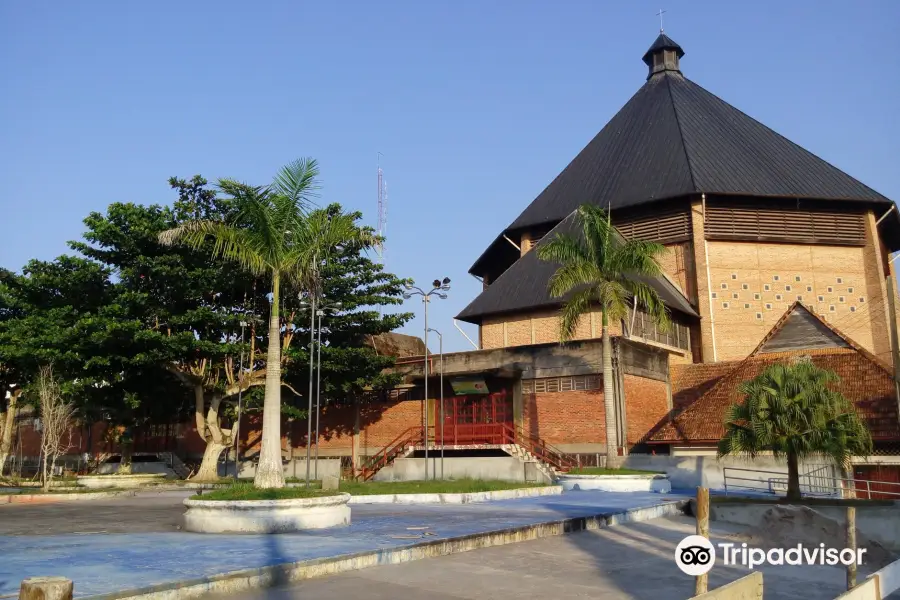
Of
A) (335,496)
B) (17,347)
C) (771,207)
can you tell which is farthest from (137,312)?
(771,207)

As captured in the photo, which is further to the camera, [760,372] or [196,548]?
[760,372]

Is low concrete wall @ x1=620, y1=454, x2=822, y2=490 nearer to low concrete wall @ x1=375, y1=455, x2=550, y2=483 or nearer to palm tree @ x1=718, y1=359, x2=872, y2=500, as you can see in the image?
low concrete wall @ x1=375, y1=455, x2=550, y2=483

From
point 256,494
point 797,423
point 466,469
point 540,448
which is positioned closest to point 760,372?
→ point 540,448

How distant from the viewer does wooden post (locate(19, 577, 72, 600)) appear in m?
3.88

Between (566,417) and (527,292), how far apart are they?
25.7 feet

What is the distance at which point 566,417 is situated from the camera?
29.8 m

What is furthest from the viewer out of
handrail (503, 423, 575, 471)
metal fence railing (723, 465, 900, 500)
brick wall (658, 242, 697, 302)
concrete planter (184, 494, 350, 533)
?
brick wall (658, 242, 697, 302)

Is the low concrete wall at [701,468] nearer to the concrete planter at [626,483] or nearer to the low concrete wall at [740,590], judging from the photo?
the concrete planter at [626,483]

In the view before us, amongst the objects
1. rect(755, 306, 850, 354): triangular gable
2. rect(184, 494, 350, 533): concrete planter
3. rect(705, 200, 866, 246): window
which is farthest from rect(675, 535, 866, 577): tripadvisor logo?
rect(705, 200, 866, 246): window

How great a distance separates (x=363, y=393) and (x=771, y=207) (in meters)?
23.3

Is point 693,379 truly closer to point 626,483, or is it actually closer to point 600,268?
point 600,268

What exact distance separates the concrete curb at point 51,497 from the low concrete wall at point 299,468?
33.0 feet

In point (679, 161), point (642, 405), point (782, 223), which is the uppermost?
point (679, 161)

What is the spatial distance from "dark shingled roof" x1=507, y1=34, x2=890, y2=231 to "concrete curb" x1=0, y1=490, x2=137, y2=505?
27.1 m
